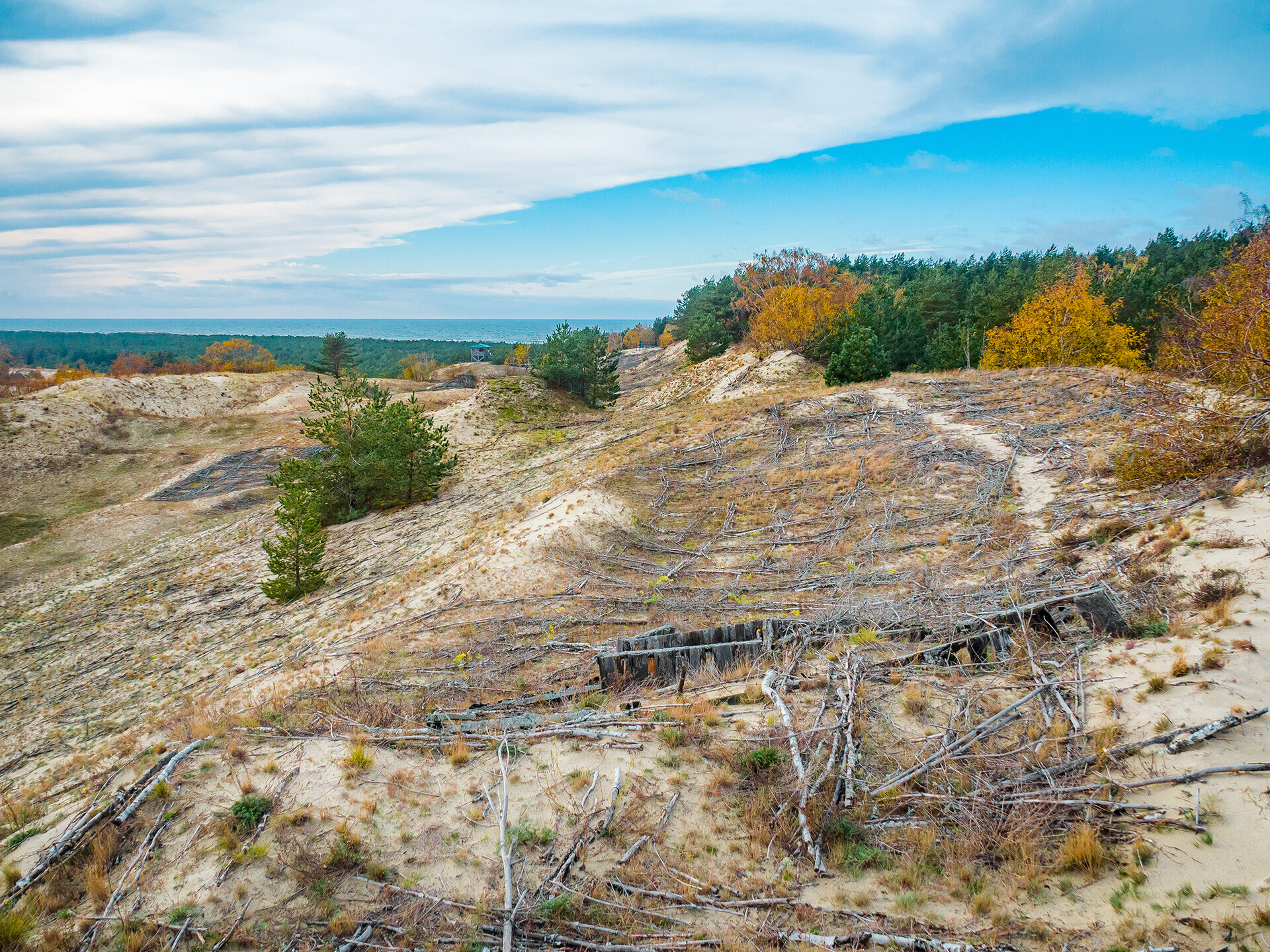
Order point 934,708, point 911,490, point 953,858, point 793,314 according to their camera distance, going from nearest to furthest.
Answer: point 953,858 < point 934,708 < point 911,490 < point 793,314

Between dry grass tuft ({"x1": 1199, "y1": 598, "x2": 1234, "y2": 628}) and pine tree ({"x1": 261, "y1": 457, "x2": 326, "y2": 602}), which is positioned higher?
dry grass tuft ({"x1": 1199, "y1": 598, "x2": 1234, "y2": 628})

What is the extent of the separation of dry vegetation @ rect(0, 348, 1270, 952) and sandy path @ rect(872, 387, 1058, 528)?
0.76ft

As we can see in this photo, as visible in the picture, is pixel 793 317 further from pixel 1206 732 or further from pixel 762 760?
pixel 762 760

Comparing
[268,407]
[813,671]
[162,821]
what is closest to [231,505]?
[268,407]

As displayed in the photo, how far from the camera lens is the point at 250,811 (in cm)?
590

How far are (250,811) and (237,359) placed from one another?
118686 millimetres

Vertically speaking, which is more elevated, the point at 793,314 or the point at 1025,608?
the point at 793,314

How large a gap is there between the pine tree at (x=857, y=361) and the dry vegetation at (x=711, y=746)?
1591 centimetres

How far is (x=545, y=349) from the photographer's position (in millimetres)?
50125

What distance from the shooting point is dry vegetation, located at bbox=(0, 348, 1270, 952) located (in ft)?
16.0

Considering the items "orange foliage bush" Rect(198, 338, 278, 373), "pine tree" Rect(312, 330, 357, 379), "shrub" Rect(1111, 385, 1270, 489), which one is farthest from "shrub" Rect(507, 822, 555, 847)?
"orange foliage bush" Rect(198, 338, 278, 373)

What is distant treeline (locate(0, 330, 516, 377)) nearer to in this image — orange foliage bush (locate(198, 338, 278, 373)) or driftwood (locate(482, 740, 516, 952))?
orange foliage bush (locate(198, 338, 278, 373))

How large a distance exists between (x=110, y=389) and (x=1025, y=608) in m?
63.6

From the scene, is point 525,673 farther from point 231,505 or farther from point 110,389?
point 110,389
